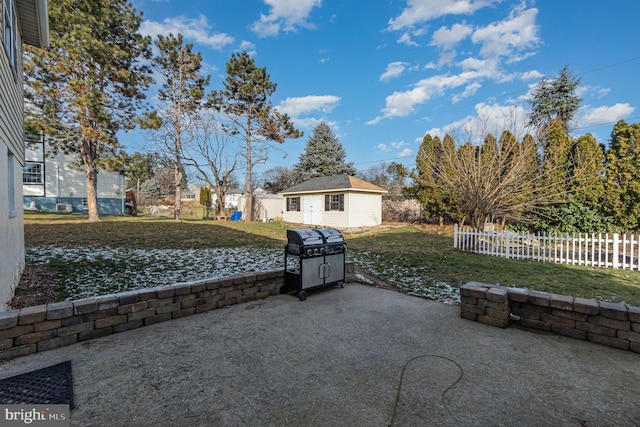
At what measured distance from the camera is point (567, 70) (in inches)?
685

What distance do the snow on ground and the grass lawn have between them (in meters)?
0.01

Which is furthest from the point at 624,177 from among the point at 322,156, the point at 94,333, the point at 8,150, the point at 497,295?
the point at 322,156

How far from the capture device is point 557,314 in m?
3.07

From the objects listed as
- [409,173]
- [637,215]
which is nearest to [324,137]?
[409,173]

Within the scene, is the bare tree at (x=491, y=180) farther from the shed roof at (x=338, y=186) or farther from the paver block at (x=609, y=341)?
the shed roof at (x=338, y=186)

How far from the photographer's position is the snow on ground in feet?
15.4

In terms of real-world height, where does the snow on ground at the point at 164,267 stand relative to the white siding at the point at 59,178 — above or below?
below

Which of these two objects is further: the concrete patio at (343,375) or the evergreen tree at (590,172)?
the evergreen tree at (590,172)

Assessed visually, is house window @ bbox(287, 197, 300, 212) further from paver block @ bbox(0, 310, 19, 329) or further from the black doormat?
the black doormat

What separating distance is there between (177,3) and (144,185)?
3759 cm

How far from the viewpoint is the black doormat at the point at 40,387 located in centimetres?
195

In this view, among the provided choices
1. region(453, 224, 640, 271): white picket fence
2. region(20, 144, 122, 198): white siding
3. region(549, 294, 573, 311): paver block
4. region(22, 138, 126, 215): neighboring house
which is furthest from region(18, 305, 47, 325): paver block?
region(20, 144, 122, 198): white siding

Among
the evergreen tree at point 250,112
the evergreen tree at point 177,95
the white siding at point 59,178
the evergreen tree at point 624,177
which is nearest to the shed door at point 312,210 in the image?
the evergreen tree at point 250,112

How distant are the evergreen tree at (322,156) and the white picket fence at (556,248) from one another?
66.0 feet
